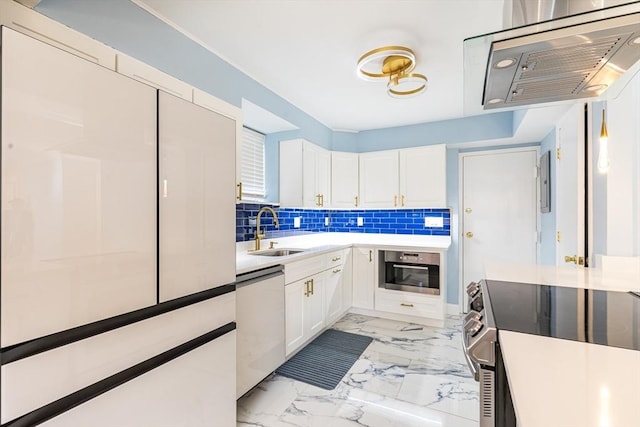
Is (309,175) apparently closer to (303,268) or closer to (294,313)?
(303,268)

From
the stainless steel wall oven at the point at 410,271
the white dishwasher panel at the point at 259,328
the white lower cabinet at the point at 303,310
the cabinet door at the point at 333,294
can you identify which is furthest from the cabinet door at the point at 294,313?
the stainless steel wall oven at the point at 410,271

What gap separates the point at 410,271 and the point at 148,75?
2994 mm

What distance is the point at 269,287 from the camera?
2.07 metres

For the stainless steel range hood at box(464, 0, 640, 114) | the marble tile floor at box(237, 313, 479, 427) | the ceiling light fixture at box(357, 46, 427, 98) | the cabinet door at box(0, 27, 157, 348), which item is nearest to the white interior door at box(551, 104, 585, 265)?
the stainless steel range hood at box(464, 0, 640, 114)

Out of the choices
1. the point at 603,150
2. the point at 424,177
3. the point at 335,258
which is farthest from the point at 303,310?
the point at 603,150

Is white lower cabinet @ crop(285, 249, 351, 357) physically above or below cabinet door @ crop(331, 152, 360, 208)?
below

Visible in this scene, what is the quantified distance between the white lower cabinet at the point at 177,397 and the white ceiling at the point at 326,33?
5.98 ft

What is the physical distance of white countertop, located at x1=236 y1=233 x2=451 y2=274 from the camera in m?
2.69

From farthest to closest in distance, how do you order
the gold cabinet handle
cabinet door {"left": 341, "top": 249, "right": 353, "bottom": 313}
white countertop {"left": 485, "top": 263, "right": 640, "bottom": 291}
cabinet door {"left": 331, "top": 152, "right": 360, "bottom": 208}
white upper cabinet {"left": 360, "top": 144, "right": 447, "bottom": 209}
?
1. cabinet door {"left": 331, "top": 152, "right": 360, "bottom": 208}
2. white upper cabinet {"left": 360, "top": 144, "right": 447, "bottom": 209}
3. cabinet door {"left": 341, "top": 249, "right": 353, "bottom": 313}
4. the gold cabinet handle
5. white countertop {"left": 485, "top": 263, "right": 640, "bottom": 291}

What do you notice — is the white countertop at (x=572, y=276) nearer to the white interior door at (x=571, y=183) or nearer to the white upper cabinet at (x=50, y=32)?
the white interior door at (x=571, y=183)

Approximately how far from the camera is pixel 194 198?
1320 mm

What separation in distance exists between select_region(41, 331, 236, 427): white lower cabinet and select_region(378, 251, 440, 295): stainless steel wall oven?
2303 mm

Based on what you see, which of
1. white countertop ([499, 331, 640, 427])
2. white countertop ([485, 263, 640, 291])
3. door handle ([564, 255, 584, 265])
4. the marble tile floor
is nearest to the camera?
white countertop ([499, 331, 640, 427])

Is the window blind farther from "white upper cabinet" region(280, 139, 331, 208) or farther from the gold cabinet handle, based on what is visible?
the gold cabinet handle
